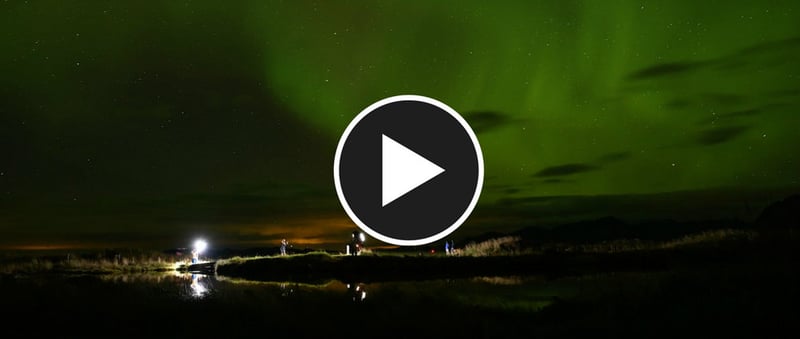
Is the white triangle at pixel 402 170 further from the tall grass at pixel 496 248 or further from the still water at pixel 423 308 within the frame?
the tall grass at pixel 496 248

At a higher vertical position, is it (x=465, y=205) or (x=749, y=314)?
(x=465, y=205)

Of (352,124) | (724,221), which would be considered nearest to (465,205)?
(352,124)

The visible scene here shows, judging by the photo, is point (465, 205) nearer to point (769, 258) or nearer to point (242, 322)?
point (242, 322)

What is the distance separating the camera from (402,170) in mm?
20891

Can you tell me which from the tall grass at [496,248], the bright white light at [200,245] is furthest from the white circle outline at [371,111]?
the bright white light at [200,245]

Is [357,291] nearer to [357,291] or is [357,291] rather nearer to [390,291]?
[357,291]

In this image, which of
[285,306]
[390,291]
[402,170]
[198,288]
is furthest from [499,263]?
[402,170]

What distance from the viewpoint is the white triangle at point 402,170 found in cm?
2086

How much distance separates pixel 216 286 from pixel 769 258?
95.6 feet

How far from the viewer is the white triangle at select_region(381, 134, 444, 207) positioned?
20.9 meters

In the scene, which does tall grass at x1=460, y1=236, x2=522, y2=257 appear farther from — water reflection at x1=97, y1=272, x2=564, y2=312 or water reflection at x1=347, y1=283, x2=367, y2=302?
water reflection at x1=347, y1=283, x2=367, y2=302

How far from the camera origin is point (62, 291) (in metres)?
33.1

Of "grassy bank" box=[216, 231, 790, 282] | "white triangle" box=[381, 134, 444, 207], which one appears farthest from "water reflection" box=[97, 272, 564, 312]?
"white triangle" box=[381, 134, 444, 207]

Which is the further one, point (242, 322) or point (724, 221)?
point (724, 221)
